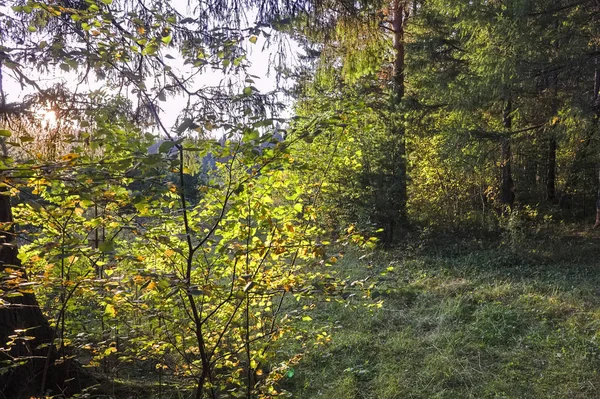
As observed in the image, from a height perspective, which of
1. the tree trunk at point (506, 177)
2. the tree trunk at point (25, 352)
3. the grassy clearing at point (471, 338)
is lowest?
the grassy clearing at point (471, 338)

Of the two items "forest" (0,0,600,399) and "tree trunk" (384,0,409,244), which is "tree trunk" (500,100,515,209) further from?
"tree trunk" (384,0,409,244)

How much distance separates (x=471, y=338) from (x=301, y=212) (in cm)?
349

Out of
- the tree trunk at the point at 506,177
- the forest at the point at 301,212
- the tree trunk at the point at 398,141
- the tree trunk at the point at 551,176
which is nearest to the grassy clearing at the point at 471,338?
the forest at the point at 301,212

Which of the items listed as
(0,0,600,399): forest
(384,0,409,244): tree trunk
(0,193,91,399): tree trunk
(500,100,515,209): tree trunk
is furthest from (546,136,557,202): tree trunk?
(0,193,91,399): tree trunk

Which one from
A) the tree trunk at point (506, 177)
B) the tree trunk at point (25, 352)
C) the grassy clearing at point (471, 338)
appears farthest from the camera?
the tree trunk at point (506, 177)

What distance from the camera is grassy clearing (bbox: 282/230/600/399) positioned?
158 inches

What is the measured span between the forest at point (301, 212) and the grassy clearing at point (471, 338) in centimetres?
3

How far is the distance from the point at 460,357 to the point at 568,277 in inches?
147

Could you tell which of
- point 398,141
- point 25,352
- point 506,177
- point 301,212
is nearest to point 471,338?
point 301,212

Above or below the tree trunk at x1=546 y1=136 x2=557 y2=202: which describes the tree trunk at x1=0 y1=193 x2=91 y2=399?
below

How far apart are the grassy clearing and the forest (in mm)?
33

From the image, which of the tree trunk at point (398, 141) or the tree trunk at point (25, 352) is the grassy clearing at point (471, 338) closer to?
the tree trunk at point (25, 352)

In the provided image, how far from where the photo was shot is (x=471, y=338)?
16.5 feet

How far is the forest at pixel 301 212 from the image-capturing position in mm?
1991
